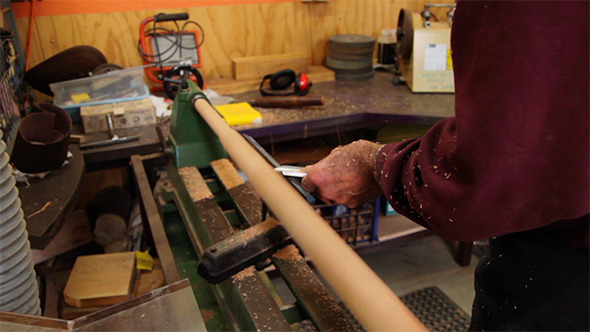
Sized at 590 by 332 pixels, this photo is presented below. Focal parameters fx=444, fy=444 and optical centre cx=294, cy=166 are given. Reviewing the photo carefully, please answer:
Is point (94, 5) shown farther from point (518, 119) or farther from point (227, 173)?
point (518, 119)

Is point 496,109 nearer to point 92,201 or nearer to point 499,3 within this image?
point 499,3

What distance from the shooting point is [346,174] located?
0.87m

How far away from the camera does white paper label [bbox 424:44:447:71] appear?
2.16 m

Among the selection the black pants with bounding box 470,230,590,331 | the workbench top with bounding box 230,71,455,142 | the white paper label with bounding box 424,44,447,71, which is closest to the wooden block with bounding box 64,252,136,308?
the workbench top with bounding box 230,71,455,142

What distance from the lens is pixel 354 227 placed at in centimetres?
212

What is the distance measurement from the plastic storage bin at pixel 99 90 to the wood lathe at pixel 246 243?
503mm

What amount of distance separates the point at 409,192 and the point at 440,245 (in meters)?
2.24

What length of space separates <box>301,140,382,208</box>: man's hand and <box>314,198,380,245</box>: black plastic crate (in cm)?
116

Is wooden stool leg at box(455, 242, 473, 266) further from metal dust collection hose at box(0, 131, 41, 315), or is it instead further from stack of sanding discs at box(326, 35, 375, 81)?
metal dust collection hose at box(0, 131, 41, 315)

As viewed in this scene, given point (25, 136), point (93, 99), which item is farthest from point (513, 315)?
point (93, 99)

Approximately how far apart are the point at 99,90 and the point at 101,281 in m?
0.93

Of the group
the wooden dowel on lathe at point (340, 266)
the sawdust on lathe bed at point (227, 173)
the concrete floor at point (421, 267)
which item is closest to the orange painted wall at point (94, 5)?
the sawdust on lathe bed at point (227, 173)

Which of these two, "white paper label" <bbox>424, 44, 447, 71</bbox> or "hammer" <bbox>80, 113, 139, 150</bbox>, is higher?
"white paper label" <bbox>424, 44, 447, 71</bbox>

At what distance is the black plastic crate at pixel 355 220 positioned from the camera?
2074mm
